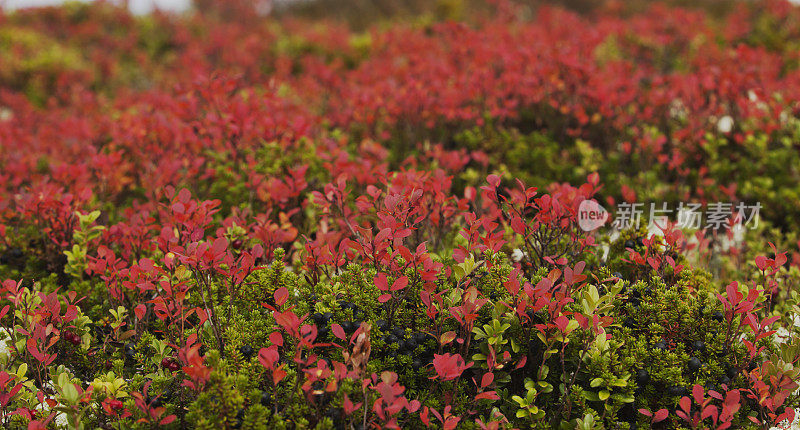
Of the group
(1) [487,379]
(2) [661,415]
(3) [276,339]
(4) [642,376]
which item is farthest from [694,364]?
(3) [276,339]

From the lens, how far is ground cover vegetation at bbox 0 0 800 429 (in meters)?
2.42

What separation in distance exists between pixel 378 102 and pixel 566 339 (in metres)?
4.30

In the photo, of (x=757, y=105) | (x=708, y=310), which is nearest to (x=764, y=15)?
(x=757, y=105)

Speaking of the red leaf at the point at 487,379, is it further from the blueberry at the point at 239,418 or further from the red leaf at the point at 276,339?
the blueberry at the point at 239,418

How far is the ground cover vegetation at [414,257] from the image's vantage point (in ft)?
7.95

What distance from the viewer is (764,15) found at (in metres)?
10.1

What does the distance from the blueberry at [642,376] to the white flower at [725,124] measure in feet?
14.1

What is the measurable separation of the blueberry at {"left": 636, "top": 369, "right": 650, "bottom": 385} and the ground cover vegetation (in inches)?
1.0

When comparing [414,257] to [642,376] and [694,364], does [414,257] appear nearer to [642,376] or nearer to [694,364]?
[642,376]

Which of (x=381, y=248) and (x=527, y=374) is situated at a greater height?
(x=381, y=248)

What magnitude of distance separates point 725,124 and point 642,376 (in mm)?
4613

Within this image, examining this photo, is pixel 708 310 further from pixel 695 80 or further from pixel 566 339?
pixel 695 80

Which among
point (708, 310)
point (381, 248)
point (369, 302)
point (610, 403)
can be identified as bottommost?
point (610, 403)

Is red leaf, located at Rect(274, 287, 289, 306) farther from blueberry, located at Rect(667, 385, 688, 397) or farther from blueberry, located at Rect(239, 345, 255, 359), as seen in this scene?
blueberry, located at Rect(667, 385, 688, 397)
